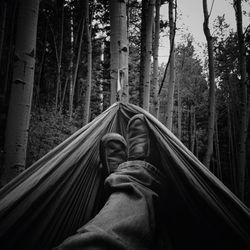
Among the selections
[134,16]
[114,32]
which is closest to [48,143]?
[114,32]

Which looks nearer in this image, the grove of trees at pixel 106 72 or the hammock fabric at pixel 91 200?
the hammock fabric at pixel 91 200

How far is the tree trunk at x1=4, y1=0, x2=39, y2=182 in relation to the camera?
2312 mm

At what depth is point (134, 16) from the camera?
32.3ft

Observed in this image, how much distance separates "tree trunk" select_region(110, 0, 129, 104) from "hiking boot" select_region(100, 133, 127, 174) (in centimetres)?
46

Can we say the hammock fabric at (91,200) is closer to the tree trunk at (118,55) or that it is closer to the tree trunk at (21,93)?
the tree trunk at (118,55)

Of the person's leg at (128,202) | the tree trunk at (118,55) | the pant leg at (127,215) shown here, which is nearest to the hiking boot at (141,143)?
the person's leg at (128,202)

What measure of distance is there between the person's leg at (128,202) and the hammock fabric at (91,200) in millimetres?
128

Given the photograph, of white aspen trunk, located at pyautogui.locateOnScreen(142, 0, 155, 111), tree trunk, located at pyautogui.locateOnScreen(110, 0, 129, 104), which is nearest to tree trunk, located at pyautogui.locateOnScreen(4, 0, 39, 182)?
tree trunk, located at pyautogui.locateOnScreen(110, 0, 129, 104)

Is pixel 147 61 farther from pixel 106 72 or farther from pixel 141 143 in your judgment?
pixel 106 72

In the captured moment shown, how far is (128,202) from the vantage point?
1.65m

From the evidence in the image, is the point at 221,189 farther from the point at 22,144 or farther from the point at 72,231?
the point at 22,144

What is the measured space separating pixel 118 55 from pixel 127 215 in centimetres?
160

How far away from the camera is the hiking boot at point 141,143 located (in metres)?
2.01

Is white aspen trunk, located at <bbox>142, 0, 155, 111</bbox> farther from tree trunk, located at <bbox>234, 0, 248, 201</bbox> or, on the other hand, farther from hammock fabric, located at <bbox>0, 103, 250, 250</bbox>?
tree trunk, located at <bbox>234, 0, 248, 201</bbox>
